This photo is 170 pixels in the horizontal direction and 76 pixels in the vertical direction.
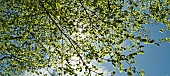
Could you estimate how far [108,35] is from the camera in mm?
11695

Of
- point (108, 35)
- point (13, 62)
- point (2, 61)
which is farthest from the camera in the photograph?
point (2, 61)

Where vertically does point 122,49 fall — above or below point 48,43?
below

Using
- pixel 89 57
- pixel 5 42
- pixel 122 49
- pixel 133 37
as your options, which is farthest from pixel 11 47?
pixel 133 37

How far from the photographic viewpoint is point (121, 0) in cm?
1360

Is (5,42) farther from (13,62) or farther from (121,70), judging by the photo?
A: (121,70)

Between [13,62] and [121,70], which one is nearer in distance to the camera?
[121,70]

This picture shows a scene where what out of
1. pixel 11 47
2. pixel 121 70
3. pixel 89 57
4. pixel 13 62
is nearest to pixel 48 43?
pixel 11 47

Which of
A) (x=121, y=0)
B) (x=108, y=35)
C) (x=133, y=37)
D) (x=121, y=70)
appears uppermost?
(x=121, y=0)

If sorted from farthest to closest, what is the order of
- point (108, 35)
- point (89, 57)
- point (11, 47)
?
1. point (11, 47)
2. point (108, 35)
3. point (89, 57)

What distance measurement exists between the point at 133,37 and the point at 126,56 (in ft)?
2.32

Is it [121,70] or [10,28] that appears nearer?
[121,70]

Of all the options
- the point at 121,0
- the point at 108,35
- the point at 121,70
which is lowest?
the point at 121,70

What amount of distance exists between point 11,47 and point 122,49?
5304mm

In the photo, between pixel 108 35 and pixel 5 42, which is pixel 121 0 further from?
pixel 5 42
